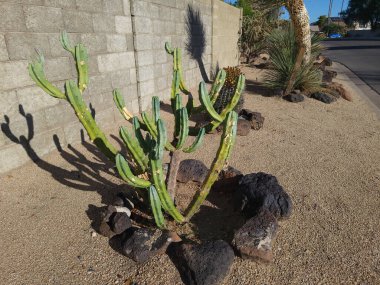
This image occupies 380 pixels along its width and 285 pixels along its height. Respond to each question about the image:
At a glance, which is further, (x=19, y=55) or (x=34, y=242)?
(x=19, y=55)

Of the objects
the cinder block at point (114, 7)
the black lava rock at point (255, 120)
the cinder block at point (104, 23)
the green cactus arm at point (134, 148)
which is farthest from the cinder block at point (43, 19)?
the black lava rock at point (255, 120)

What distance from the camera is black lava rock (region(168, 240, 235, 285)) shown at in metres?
1.79

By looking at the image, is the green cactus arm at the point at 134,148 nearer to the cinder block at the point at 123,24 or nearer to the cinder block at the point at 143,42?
the cinder block at the point at 123,24

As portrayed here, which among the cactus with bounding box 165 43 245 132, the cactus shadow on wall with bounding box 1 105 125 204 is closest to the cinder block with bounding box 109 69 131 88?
the cactus shadow on wall with bounding box 1 105 125 204

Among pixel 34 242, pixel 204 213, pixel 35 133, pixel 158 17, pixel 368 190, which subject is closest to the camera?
pixel 34 242

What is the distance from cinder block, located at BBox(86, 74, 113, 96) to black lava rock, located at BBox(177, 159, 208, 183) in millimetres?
1923

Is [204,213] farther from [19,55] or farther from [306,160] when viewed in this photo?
[19,55]

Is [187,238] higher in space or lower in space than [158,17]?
lower

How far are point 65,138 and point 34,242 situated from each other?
181 cm

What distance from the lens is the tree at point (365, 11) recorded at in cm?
4336

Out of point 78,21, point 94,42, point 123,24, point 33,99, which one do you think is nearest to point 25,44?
point 33,99

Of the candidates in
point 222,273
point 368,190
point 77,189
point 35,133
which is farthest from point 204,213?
point 35,133

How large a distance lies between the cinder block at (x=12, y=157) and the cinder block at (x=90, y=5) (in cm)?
196

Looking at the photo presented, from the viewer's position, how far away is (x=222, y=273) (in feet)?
5.98
